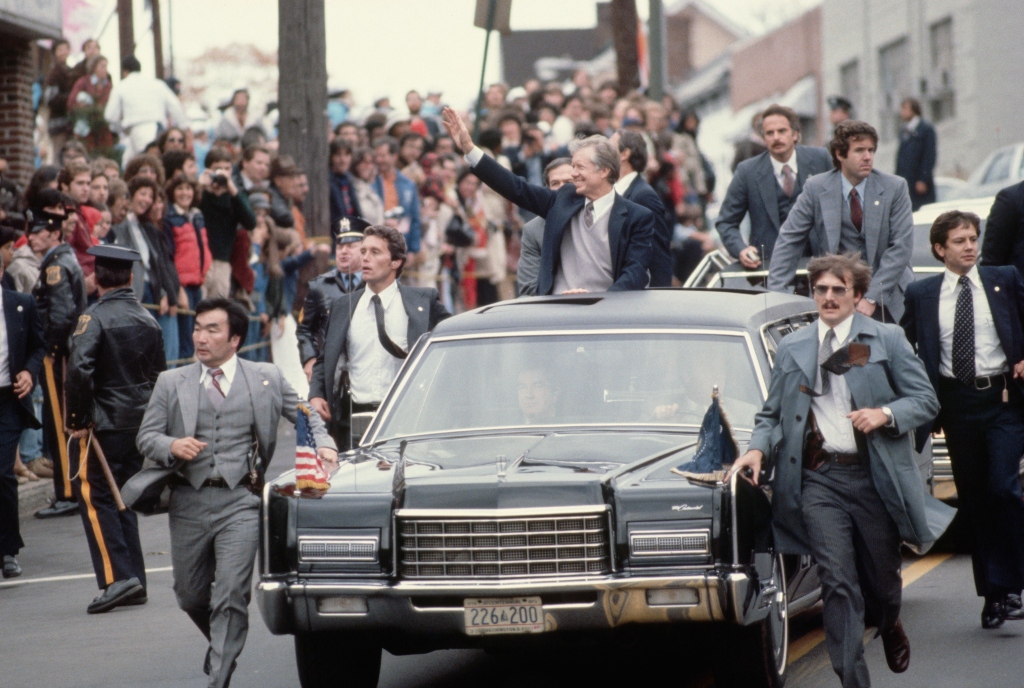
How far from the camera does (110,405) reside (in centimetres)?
A: 984

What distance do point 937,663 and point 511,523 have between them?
2358 millimetres

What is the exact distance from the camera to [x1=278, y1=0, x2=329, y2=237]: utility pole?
640 inches

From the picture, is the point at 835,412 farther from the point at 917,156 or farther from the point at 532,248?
the point at 917,156

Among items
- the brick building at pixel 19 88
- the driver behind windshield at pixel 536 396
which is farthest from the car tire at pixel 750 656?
the brick building at pixel 19 88

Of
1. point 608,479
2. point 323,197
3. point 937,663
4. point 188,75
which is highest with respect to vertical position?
point 188,75

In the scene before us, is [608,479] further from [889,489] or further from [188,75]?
[188,75]

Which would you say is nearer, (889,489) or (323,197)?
(889,489)

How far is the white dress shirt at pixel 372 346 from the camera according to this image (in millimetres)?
9656

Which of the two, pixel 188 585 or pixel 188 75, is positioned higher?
pixel 188 75

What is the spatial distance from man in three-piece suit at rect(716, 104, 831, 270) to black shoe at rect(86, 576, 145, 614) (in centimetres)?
447

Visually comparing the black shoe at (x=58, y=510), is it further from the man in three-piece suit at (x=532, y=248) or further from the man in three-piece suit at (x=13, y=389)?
the man in three-piece suit at (x=532, y=248)

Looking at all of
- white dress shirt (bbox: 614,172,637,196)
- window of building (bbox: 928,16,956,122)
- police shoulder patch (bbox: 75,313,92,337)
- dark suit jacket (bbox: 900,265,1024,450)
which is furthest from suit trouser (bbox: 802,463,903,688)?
window of building (bbox: 928,16,956,122)

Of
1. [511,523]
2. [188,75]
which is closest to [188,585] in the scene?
[511,523]

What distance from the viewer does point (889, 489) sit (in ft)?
22.7
